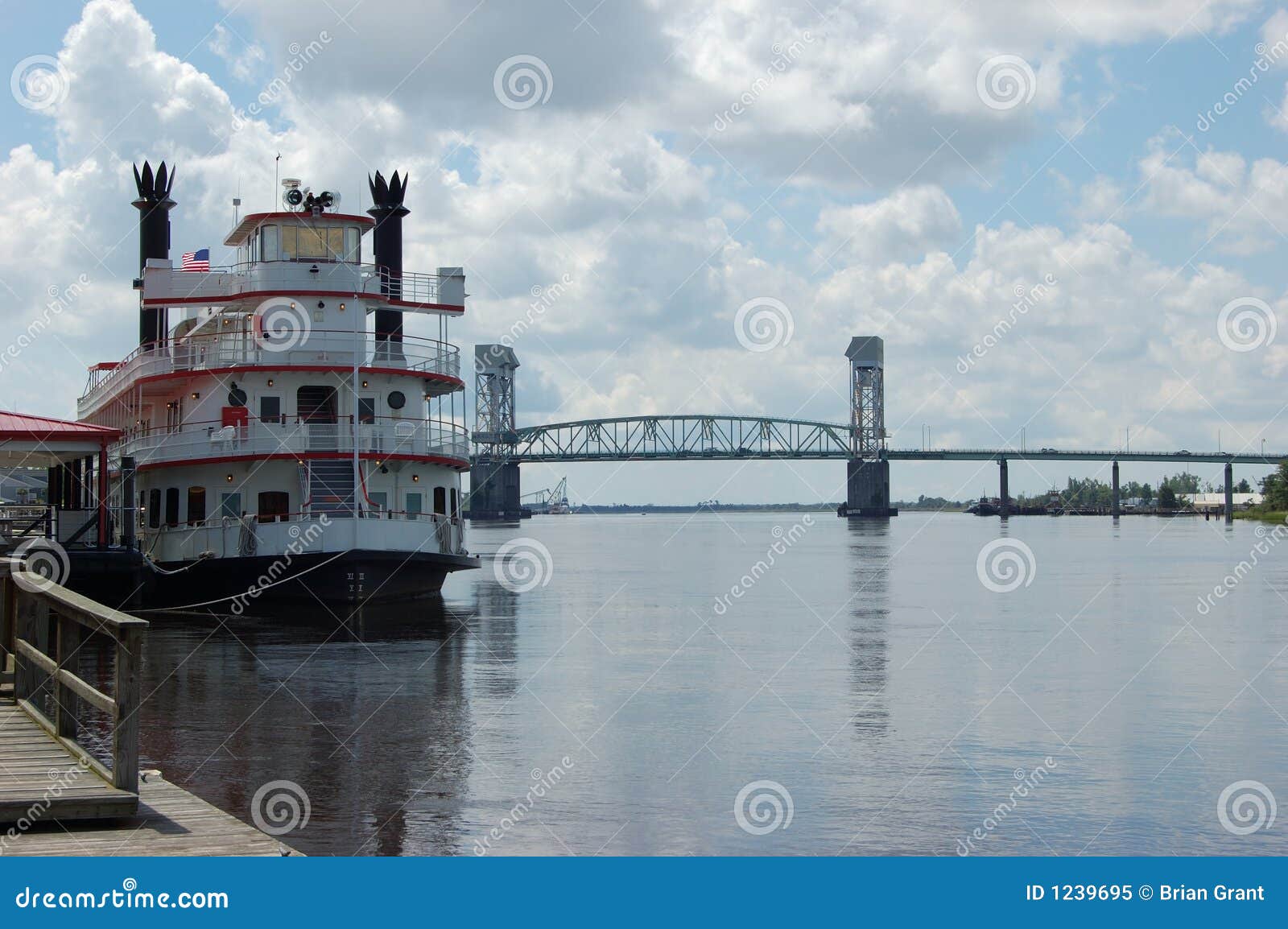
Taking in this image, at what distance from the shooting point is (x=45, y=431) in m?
31.2

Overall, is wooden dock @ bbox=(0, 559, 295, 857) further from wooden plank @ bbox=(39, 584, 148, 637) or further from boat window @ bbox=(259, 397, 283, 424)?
boat window @ bbox=(259, 397, 283, 424)

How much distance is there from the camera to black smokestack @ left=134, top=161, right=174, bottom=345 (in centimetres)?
4596

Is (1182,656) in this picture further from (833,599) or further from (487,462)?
(487,462)

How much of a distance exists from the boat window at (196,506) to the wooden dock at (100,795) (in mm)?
22977

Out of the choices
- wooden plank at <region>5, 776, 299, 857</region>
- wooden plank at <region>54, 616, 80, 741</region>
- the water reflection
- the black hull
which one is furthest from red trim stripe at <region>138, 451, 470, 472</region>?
wooden plank at <region>5, 776, 299, 857</region>

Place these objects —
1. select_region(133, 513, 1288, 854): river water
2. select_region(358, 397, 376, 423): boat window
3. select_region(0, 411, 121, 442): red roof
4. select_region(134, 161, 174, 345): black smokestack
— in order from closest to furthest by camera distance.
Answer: select_region(133, 513, 1288, 854): river water
select_region(0, 411, 121, 442): red roof
select_region(358, 397, 376, 423): boat window
select_region(134, 161, 174, 345): black smokestack

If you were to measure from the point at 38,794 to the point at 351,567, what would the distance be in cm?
2220

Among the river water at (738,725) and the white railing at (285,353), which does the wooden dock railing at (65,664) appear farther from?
the white railing at (285,353)

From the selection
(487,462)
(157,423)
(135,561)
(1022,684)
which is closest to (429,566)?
(135,561)

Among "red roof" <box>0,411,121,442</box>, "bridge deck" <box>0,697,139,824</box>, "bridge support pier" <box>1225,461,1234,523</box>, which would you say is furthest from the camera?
"bridge support pier" <box>1225,461,1234,523</box>

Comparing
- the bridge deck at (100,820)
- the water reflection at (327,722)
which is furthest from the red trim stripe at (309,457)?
the bridge deck at (100,820)

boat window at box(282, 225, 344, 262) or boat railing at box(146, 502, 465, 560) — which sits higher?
boat window at box(282, 225, 344, 262)

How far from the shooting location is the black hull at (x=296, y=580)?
3194cm

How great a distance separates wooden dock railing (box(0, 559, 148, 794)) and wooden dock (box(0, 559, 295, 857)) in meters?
0.01
